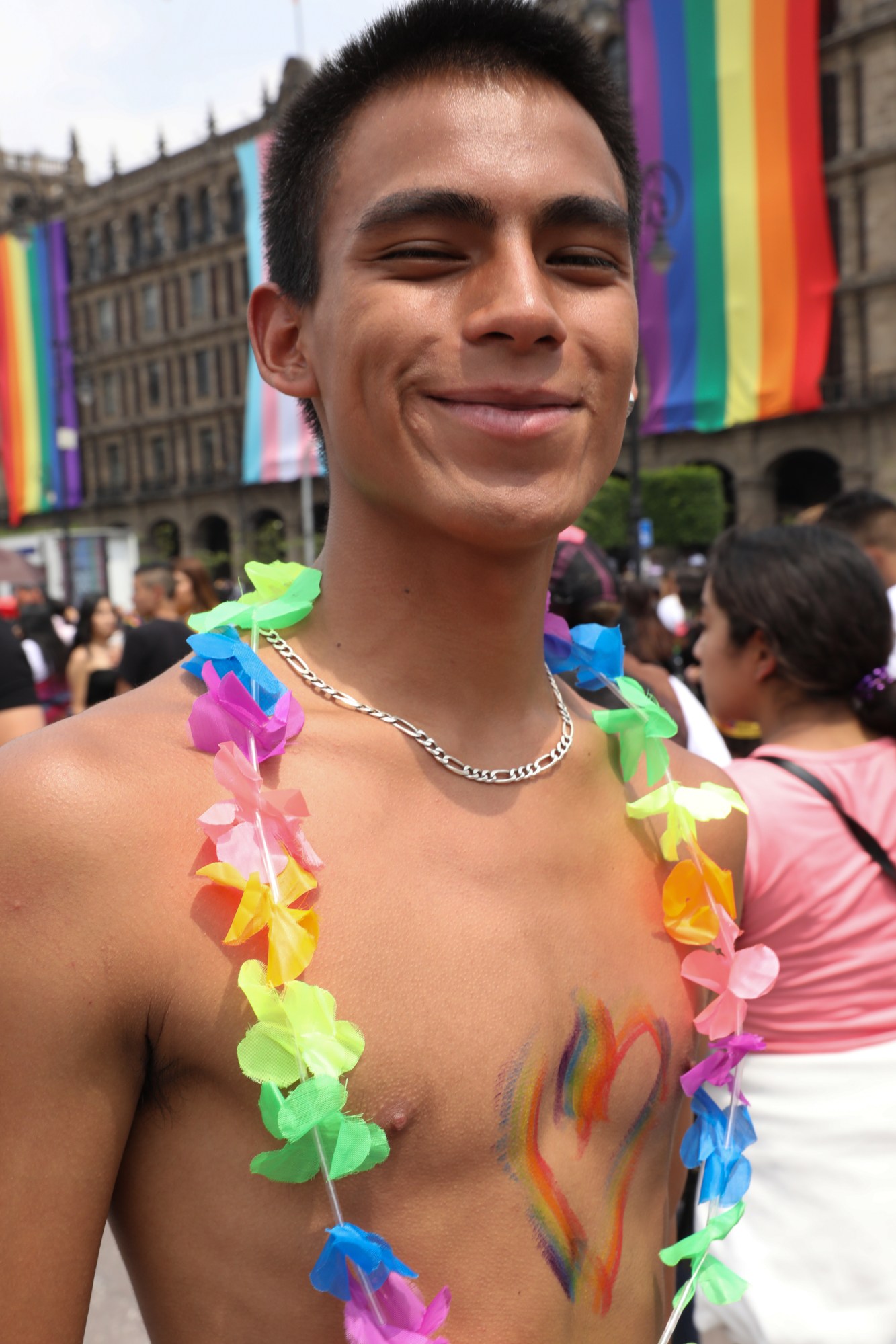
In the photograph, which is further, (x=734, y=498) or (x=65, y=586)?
(x=734, y=498)

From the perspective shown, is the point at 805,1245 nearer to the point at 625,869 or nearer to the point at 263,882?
the point at 625,869

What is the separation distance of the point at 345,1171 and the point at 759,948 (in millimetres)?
673

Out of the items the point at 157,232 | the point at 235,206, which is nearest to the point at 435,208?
the point at 235,206

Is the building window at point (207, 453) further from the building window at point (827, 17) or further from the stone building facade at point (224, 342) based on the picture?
the building window at point (827, 17)

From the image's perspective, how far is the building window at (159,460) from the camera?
148 feet

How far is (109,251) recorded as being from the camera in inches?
1836

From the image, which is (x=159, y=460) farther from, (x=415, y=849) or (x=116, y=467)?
(x=415, y=849)

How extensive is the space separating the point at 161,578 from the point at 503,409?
5604 mm

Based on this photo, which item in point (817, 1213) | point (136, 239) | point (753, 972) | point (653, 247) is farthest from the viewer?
point (136, 239)

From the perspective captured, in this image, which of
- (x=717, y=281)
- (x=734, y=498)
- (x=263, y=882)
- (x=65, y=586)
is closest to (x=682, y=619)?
(x=717, y=281)

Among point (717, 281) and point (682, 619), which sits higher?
point (717, 281)

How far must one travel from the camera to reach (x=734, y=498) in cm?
3070

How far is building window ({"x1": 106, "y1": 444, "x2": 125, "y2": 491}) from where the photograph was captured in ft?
154

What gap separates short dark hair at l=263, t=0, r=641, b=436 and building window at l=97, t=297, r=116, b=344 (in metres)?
48.6
